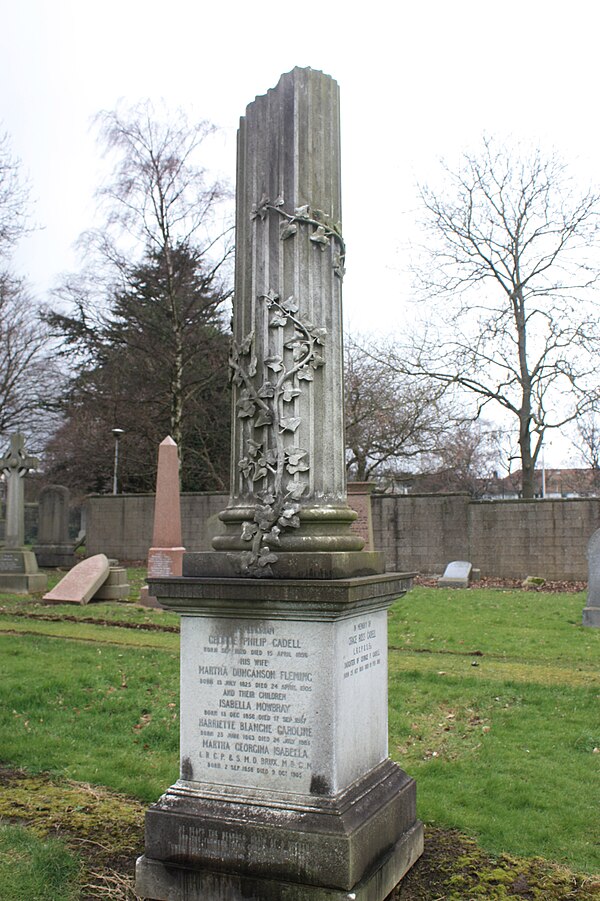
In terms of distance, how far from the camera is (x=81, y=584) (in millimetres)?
16094

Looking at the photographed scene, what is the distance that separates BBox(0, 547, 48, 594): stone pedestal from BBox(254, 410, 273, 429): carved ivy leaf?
50.9 ft

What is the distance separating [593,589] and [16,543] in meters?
13.5

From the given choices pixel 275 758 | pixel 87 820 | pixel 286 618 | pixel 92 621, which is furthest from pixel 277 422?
pixel 92 621

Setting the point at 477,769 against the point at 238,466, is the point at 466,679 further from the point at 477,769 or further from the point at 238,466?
the point at 238,466

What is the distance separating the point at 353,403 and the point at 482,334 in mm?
7488

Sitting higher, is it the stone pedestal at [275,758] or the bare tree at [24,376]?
the bare tree at [24,376]

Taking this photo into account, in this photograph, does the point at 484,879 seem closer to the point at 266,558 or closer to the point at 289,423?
the point at 266,558

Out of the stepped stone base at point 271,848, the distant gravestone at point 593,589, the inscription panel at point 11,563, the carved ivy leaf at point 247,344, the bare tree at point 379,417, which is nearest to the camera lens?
the stepped stone base at point 271,848

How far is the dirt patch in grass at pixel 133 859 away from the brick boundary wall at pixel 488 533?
1539 cm

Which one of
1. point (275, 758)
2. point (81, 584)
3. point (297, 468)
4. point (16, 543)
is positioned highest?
point (297, 468)

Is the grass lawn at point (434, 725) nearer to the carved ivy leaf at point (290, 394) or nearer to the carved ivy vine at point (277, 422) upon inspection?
the carved ivy vine at point (277, 422)

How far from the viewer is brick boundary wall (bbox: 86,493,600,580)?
21.4 meters

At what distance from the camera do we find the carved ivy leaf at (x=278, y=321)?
443cm

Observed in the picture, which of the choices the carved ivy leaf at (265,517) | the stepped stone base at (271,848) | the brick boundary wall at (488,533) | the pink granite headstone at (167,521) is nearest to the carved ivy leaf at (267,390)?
the carved ivy leaf at (265,517)
